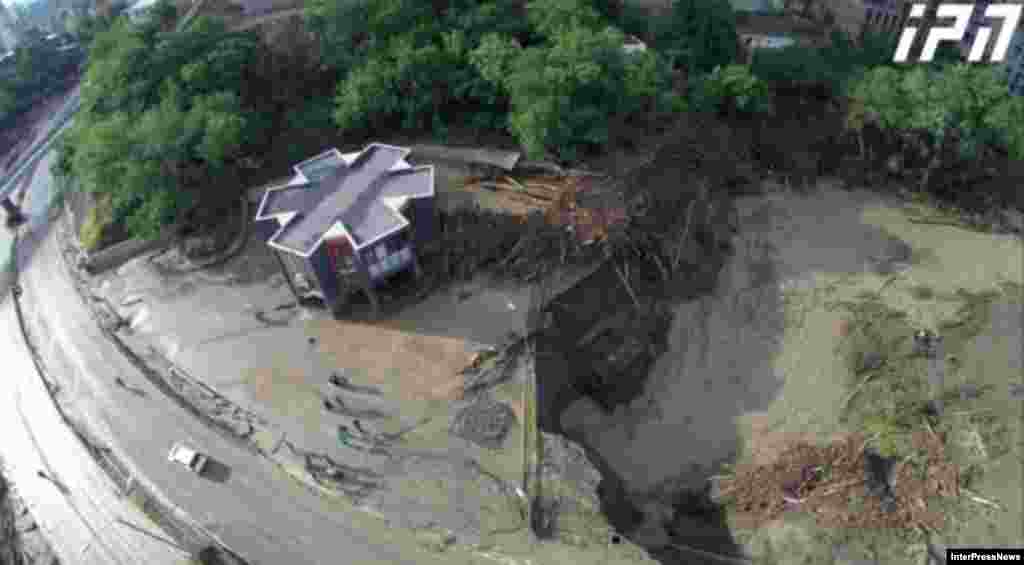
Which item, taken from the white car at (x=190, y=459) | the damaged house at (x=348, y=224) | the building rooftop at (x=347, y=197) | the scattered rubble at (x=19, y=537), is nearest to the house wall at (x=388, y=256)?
the damaged house at (x=348, y=224)

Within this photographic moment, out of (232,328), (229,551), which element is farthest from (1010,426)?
(232,328)

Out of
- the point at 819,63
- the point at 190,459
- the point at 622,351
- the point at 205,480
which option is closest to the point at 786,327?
the point at 622,351

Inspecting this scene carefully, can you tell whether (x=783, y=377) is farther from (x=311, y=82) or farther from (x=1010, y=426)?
(x=311, y=82)

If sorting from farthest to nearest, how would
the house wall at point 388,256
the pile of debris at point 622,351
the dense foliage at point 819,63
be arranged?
the dense foliage at point 819,63
the pile of debris at point 622,351
the house wall at point 388,256

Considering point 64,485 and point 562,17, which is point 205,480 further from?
point 562,17

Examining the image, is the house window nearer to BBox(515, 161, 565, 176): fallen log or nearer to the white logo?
BBox(515, 161, 565, 176): fallen log

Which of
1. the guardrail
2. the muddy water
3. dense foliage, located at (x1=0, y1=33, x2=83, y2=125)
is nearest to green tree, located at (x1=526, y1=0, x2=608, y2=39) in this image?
the muddy water

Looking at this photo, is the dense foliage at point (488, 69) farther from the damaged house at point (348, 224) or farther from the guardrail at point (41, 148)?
the guardrail at point (41, 148)
